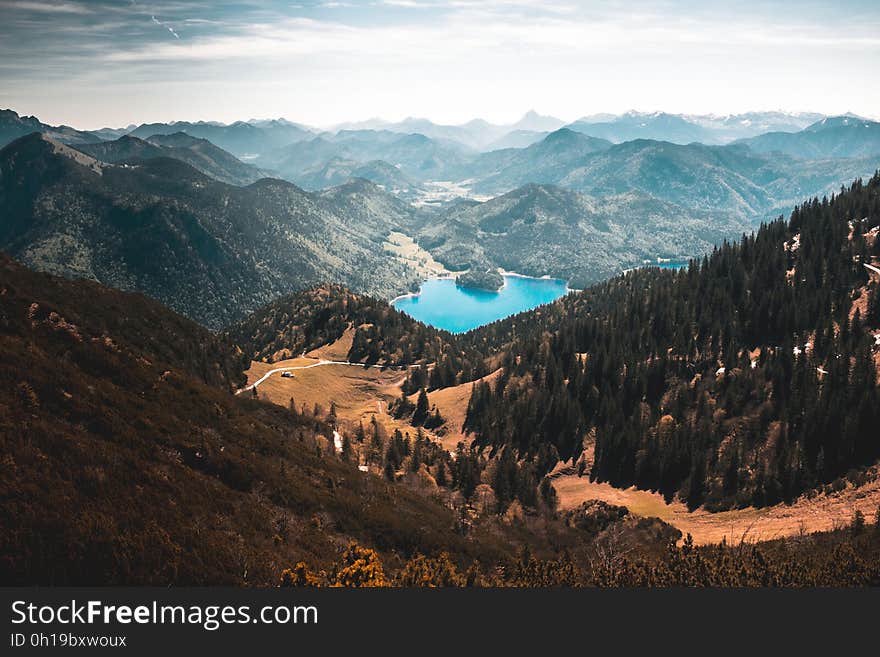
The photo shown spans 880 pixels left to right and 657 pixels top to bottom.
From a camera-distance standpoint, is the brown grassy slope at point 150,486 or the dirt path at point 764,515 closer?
the brown grassy slope at point 150,486

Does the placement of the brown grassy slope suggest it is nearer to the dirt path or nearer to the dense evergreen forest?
the dirt path

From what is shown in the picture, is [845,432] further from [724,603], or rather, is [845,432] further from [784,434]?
[724,603]

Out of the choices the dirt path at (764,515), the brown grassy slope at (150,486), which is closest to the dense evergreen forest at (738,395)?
the dirt path at (764,515)

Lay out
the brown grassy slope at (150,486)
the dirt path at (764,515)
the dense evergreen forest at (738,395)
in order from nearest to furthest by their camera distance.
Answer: the brown grassy slope at (150,486), the dirt path at (764,515), the dense evergreen forest at (738,395)

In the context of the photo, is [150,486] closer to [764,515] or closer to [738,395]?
[764,515]

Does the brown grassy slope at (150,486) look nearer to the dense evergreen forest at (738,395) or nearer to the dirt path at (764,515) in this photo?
the dirt path at (764,515)

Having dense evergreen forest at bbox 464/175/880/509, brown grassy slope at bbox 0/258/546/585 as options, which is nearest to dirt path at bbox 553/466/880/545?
dense evergreen forest at bbox 464/175/880/509

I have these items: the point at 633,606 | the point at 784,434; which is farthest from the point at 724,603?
the point at 784,434

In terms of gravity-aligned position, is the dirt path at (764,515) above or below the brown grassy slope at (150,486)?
below
